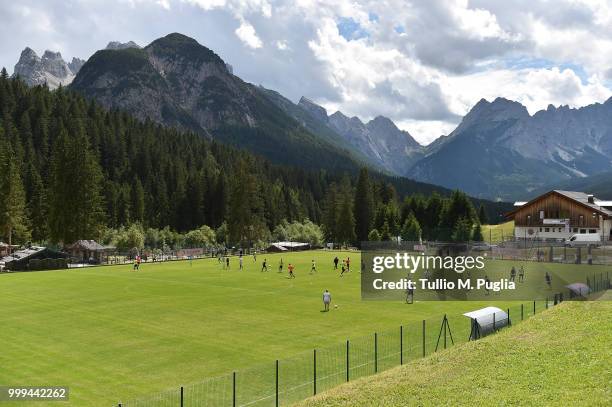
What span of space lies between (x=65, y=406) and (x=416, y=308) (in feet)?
82.3

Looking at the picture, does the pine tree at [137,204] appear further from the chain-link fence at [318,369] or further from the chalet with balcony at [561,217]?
the chain-link fence at [318,369]

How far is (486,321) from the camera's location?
2650 centimetres

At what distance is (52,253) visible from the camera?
2990 inches

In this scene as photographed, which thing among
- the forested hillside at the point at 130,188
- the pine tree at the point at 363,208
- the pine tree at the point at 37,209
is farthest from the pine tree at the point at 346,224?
the pine tree at the point at 37,209

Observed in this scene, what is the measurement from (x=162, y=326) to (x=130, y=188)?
124986 mm

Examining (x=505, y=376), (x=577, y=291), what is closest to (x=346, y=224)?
(x=577, y=291)

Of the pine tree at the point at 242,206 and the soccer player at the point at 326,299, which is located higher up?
the pine tree at the point at 242,206

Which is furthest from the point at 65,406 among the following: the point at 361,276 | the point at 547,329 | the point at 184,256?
the point at 184,256

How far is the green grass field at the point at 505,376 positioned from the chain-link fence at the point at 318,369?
49.4 inches

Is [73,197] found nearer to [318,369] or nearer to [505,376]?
[318,369]

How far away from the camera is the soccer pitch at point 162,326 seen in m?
21.5

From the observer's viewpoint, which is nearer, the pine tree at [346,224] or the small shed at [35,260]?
the small shed at [35,260]

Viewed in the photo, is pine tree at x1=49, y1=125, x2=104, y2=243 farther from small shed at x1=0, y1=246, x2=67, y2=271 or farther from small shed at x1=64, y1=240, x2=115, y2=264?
small shed at x1=0, y1=246, x2=67, y2=271

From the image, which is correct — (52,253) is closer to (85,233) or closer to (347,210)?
(85,233)
